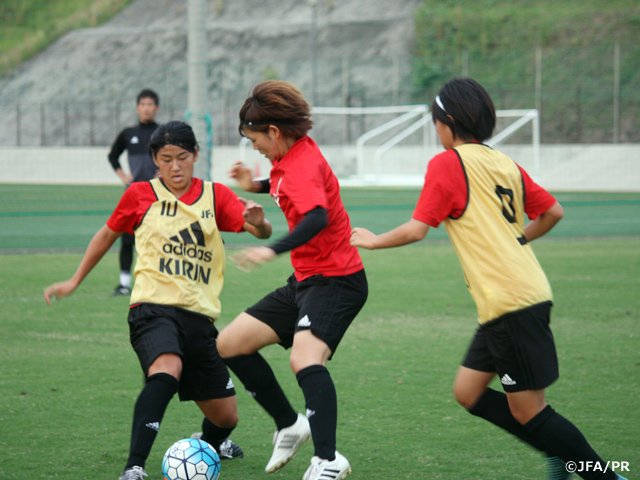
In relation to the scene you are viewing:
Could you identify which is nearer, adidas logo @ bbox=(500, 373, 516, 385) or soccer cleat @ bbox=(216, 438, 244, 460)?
adidas logo @ bbox=(500, 373, 516, 385)

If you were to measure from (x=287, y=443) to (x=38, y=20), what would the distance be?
5726 cm

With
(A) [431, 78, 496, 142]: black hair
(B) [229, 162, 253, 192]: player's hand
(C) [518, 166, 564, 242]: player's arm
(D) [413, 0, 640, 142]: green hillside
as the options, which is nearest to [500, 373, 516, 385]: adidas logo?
(C) [518, 166, 564, 242]: player's arm

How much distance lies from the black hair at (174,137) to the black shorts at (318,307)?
860 mm

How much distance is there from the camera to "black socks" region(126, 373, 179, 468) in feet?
15.8

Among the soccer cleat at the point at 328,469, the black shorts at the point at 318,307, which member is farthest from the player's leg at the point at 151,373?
the soccer cleat at the point at 328,469

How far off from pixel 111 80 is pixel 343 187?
2099 centimetres

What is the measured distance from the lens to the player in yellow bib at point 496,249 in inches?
176

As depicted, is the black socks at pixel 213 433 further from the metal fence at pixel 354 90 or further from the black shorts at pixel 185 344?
the metal fence at pixel 354 90

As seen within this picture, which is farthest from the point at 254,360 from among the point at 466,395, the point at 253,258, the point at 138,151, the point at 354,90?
the point at 354,90

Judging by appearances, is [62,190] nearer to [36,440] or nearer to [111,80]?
[111,80]

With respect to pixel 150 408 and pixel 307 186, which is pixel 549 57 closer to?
pixel 307 186

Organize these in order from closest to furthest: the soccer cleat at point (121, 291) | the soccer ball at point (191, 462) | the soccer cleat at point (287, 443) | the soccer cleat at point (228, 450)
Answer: the soccer ball at point (191, 462) < the soccer cleat at point (287, 443) < the soccer cleat at point (228, 450) < the soccer cleat at point (121, 291)

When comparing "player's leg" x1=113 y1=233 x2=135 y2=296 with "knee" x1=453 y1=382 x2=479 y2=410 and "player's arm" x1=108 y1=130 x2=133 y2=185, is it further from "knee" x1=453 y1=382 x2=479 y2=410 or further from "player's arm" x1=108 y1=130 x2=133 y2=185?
"knee" x1=453 y1=382 x2=479 y2=410

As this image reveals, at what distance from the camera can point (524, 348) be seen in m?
4.45
